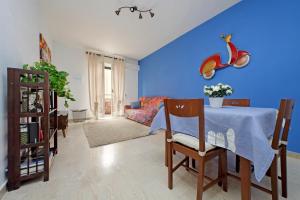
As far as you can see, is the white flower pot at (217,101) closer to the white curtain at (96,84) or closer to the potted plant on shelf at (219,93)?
the potted plant on shelf at (219,93)

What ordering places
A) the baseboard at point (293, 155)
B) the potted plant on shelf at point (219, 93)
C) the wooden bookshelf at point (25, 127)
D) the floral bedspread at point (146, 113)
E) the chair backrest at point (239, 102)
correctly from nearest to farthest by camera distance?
the wooden bookshelf at point (25, 127), the potted plant on shelf at point (219, 93), the chair backrest at point (239, 102), the baseboard at point (293, 155), the floral bedspread at point (146, 113)

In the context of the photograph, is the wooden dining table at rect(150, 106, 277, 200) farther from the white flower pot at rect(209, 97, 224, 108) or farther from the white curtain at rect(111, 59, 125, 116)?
the white curtain at rect(111, 59, 125, 116)

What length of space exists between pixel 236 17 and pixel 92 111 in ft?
16.2

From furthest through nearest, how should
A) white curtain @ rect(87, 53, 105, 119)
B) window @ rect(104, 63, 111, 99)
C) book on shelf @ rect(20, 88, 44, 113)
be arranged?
window @ rect(104, 63, 111, 99), white curtain @ rect(87, 53, 105, 119), book on shelf @ rect(20, 88, 44, 113)

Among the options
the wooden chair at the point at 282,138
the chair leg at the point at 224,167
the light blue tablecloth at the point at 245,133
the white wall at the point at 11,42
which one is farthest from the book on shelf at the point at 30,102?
the wooden chair at the point at 282,138

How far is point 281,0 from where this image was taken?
71.9 inches

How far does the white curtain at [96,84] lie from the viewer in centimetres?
454

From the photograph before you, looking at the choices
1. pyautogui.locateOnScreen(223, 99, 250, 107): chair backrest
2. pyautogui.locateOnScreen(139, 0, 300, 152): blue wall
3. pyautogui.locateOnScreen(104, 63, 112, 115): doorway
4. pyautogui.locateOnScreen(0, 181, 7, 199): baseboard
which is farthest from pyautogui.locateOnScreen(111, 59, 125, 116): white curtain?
pyautogui.locateOnScreen(223, 99, 250, 107): chair backrest

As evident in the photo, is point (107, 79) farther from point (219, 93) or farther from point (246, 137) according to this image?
point (246, 137)

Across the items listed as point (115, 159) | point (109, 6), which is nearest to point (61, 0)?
point (109, 6)

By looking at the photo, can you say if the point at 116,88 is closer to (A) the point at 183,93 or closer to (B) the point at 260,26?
(A) the point at 183,93

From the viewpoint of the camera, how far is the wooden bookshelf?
1.09 meters

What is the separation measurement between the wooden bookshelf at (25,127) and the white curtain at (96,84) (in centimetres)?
334

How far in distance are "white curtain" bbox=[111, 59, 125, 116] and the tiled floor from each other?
322 centimetres
